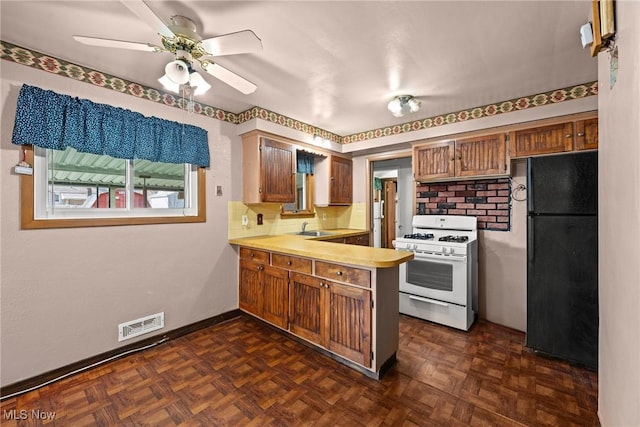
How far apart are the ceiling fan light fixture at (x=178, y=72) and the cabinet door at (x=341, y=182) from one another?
2.58 m

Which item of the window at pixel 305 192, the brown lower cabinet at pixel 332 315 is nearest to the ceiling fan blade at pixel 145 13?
the brown lower cabinet at pixel 332 315

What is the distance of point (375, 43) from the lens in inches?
68.6

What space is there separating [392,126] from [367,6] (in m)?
2.30

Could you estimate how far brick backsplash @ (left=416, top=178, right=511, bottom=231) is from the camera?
2.95 metres

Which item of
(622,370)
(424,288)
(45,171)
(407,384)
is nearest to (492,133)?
(424,288)

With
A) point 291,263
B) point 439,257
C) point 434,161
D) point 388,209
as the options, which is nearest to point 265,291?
point 291,263

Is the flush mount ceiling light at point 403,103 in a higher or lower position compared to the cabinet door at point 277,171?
higher

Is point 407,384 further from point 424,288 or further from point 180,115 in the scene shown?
point 180,115

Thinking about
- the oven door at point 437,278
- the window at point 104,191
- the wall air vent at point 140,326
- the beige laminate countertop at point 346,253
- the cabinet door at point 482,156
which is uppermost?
the cabinet door at point 482,156

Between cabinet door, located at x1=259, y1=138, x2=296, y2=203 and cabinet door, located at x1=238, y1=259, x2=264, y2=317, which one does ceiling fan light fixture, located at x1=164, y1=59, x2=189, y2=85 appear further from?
cabinet door, located at x1=238, y1=259, x2=264, y2=317

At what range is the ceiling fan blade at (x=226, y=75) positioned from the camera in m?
1.67

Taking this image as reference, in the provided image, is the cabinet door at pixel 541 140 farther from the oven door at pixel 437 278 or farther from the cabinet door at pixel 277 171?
the cabinet door at pixel 277 171

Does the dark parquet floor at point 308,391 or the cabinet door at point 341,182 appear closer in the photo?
the dark parquet floor at point 308,391

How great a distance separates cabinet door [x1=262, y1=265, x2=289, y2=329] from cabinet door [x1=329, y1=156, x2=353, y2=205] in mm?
1677
